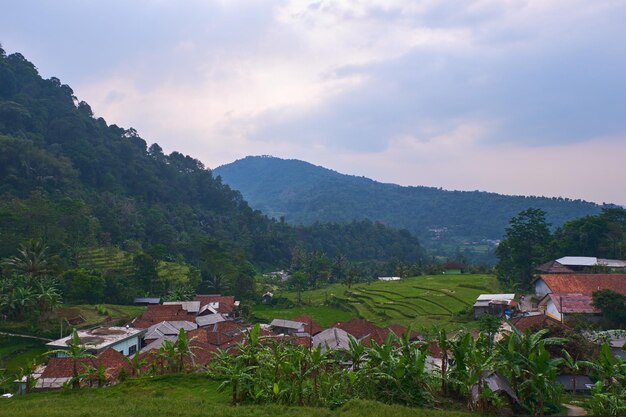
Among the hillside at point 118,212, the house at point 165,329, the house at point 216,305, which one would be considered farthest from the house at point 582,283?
the hillside at point 118,212

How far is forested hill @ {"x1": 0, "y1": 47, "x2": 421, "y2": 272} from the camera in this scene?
153 ft

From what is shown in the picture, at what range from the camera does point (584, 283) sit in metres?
32.5

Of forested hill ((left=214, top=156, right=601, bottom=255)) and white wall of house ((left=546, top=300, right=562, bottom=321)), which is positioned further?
forested hill ((left=214, top=156, right=601, bottom=255))

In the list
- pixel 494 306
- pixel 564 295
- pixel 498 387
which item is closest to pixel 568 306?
pixel 564 295

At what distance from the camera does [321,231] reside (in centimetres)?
9800

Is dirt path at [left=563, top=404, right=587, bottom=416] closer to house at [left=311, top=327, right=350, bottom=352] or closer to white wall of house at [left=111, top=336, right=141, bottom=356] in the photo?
house at [left=311, top=327, right=350, bottom=352]

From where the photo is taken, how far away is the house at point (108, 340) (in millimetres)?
24812

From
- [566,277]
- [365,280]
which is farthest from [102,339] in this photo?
[365,280]

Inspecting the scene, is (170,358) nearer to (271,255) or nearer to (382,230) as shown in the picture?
(271,255)

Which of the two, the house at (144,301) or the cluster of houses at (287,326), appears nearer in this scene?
the cluster of houses at (287,326)

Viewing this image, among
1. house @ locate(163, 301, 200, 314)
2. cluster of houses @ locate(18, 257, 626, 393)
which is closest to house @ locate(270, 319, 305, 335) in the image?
cluster of houses @ locate(18, 257, 626, 393)

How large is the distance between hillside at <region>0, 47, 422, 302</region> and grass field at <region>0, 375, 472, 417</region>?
25.7 meters

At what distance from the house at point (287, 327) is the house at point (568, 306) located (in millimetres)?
15127

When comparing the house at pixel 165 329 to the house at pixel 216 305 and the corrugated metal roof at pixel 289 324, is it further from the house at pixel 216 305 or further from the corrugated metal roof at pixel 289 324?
the corrugated metal roof at pixel 289 324
